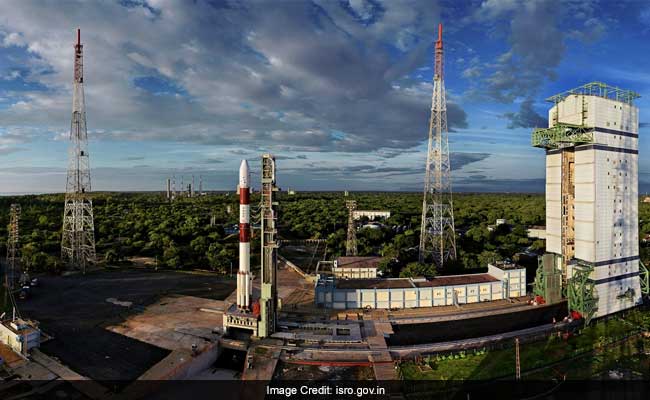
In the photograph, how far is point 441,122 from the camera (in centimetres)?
4197

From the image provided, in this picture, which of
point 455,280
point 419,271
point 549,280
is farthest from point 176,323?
point 549,280

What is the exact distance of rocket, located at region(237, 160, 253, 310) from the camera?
95.5ft

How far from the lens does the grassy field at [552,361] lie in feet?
75.9

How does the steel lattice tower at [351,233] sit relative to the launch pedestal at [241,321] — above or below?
above

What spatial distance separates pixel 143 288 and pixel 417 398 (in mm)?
31942

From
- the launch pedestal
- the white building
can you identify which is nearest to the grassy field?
the white building

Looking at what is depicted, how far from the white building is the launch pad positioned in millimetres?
25454

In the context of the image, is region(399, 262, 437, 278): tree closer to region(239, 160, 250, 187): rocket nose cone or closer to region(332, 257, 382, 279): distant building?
region(332, 257, 382, 279): distant building

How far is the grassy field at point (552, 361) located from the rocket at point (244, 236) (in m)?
13.1

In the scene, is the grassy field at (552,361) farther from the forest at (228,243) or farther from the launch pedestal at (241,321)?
the forest at (228,243)

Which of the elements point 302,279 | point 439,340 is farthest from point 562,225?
point 302,279

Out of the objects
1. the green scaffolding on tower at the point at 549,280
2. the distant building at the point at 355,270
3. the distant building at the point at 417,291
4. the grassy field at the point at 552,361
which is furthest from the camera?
the distant building at the point at 355,270

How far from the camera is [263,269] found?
28.9 metres

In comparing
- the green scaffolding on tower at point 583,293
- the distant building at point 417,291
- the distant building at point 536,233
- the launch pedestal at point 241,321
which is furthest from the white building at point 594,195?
the distant building at point 536,233
